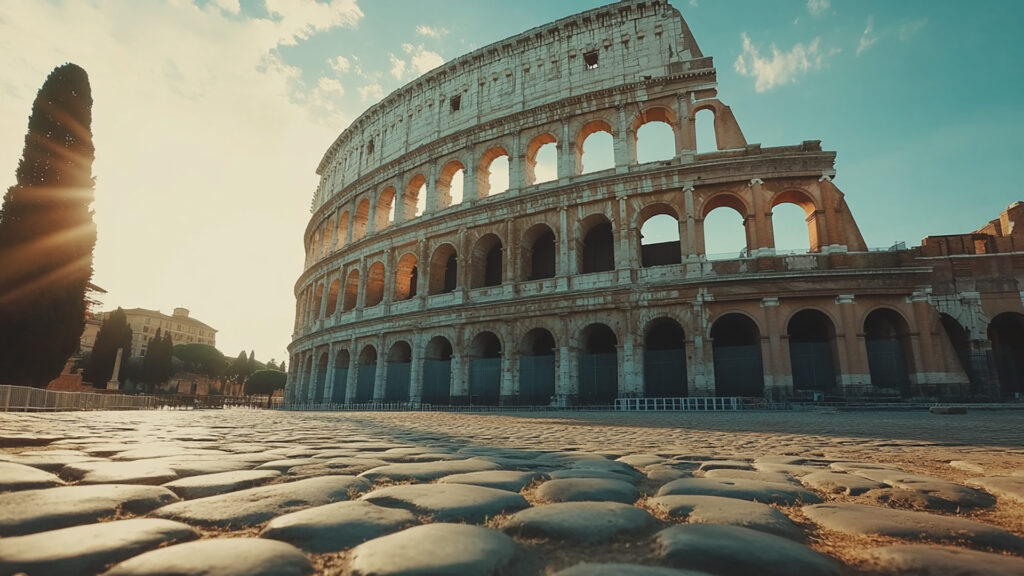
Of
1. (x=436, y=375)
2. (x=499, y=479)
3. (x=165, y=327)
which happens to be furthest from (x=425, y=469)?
(x=165, y=327)

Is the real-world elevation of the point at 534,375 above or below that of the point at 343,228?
below

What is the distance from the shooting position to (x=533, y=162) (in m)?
21.1

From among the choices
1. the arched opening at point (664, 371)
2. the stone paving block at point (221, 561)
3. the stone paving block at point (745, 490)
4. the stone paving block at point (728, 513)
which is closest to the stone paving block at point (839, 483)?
the stone paving block at point (745, 490)

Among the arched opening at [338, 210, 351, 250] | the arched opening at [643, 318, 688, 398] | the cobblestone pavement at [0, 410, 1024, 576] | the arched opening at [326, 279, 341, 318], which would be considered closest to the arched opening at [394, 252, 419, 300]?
the arched opening at [326, 279, 341, 318]

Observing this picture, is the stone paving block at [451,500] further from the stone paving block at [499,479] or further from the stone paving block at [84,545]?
the stone paving block at [84,545]

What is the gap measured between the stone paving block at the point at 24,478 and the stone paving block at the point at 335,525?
Answer: 1176 millimetres

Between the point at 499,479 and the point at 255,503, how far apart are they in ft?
3.20

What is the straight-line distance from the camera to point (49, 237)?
57.3 ft

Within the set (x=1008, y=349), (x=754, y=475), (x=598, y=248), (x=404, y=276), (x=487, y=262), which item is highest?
(x=598, y=248)

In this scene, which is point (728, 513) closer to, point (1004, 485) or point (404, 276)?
point (1004, 485)

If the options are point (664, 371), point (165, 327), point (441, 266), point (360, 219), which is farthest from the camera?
point (165, 327)

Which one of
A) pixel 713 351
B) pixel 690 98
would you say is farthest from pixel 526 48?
pixel 713 351

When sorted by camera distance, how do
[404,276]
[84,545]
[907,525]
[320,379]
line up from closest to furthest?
[84,545] < [907,525] < [404,276] < [320,379]

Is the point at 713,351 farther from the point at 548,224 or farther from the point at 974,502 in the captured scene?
the point at 974,502
